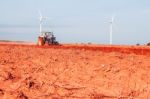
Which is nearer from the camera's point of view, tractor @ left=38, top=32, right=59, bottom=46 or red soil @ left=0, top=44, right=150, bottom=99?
red soil @ left=0, top=44, right=150, bottom=99

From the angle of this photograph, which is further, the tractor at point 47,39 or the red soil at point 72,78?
the tractor at point 47,39

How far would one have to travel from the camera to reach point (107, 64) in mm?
18172

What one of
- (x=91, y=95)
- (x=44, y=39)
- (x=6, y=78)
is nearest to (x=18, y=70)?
(x=6, y=78)

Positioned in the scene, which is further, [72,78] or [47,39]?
[47,39]

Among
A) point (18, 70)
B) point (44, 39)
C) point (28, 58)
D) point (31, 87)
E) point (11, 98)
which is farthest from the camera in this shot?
point (44, 39)

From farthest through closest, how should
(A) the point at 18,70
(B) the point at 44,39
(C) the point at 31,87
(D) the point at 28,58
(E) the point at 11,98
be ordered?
(B) the point at 44,39, (D) the point at 28,58, (A) the point at 18,70, (C) the point at 31,87, (E) the point at 11,98

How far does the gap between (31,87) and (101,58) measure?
4.89 metres

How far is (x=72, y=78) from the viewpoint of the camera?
54.1 feet

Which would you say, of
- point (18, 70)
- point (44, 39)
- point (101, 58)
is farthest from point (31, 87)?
point (44, 39)

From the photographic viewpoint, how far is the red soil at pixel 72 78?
599 inches

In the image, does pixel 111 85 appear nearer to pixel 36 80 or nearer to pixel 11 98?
pixel 36 80

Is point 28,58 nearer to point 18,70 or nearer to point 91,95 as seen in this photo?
point 18,70

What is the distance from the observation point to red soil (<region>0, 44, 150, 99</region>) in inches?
599

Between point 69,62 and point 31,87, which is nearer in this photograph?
point 31,87
